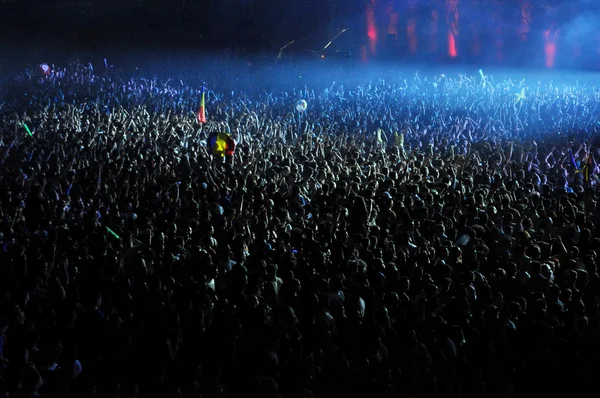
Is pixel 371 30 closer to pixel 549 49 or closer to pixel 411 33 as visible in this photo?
pixel 411 33

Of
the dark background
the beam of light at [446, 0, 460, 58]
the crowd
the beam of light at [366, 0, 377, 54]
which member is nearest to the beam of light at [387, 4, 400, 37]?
the dark background

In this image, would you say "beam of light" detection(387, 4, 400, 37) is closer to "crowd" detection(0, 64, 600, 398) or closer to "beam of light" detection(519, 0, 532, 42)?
"beam of light" detection(519, 0, 532, 42)

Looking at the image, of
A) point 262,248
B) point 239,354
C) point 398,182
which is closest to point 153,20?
point 398,182

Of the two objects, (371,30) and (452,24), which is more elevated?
(452,24)

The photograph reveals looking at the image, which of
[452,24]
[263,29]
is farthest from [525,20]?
[263,29]

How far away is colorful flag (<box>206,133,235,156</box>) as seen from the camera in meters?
9.39

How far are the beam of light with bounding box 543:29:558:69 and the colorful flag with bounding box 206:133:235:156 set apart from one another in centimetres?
1643

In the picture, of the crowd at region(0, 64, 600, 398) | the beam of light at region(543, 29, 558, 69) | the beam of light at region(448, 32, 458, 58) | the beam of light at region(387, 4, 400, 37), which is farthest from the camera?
the beam of light at region(387, 4, 400, 37)

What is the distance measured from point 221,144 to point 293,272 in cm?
464

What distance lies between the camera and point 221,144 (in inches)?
371

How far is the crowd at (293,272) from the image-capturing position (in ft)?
12.9

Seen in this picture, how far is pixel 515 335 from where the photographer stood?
14.0ft

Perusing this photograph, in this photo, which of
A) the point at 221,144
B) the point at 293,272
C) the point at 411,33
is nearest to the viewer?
the point at 293,272

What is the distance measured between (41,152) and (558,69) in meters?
18.3
